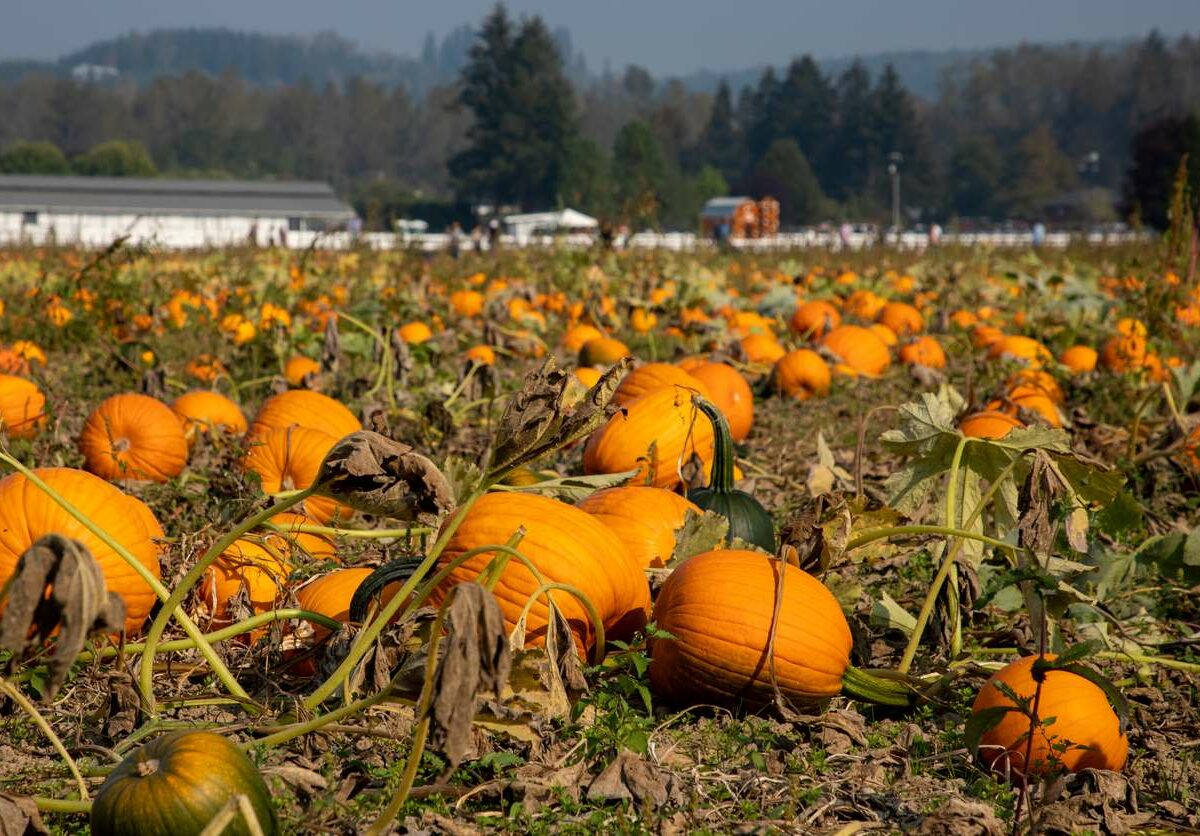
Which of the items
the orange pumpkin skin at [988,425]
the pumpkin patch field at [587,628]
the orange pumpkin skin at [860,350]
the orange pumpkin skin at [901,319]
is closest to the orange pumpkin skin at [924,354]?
the orange pumpkin skin at [860,350]

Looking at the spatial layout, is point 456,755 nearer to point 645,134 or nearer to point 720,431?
point 720,431

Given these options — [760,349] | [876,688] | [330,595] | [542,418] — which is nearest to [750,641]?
[876,688]

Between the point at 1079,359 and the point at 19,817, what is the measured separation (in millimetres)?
6668

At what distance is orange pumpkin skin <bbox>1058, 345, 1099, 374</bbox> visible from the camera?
745 centimetres

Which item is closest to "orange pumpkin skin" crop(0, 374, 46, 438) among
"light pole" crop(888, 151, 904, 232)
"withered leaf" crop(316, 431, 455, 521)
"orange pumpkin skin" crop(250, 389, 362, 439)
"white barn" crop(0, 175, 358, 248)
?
"orange pumpkin skin" crop(250, 389, 362, 439)

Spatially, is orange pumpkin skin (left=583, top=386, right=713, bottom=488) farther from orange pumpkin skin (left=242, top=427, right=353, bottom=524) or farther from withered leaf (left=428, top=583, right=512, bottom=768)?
withered leaf (left=428, top=583, right=512, bottom=768)

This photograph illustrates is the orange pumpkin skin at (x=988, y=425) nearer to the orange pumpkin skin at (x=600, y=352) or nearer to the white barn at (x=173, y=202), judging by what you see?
the orange pumpkin skin at (x=600, y=352)

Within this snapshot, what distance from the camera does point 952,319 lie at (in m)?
10.4

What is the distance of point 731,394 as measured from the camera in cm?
583

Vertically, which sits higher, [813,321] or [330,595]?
[813,321]

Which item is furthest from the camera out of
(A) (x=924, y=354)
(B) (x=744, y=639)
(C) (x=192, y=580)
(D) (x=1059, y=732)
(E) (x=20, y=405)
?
(A) (x=924, y=354)

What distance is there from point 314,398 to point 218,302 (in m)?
4.11

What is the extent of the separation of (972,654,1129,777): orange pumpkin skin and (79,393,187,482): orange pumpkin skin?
329 centimetres

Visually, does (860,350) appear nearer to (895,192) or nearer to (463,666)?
(463,666)
